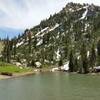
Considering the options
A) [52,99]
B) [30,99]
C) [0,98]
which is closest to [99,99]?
[52,99]

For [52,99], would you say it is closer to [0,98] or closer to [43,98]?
[43,98]

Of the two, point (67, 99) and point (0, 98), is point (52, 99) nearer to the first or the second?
point (67, 99)

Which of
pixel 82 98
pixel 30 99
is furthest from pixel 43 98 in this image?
pixel 82 98

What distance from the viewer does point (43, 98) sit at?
8562 centimetres

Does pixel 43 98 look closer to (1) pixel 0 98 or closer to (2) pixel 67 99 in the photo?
(2) pixel 67 99

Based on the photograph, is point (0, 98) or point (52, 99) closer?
point (52, 99)

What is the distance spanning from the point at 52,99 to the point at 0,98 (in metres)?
16.0

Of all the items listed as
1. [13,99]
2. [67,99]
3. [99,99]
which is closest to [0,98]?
[13,99]

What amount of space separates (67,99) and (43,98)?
23.3 ft

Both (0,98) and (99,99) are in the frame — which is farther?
(0,98)

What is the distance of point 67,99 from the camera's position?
272 ft

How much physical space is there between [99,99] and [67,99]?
28.3ft

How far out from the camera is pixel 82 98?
8456cm

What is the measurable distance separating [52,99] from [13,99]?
38.0 feet
